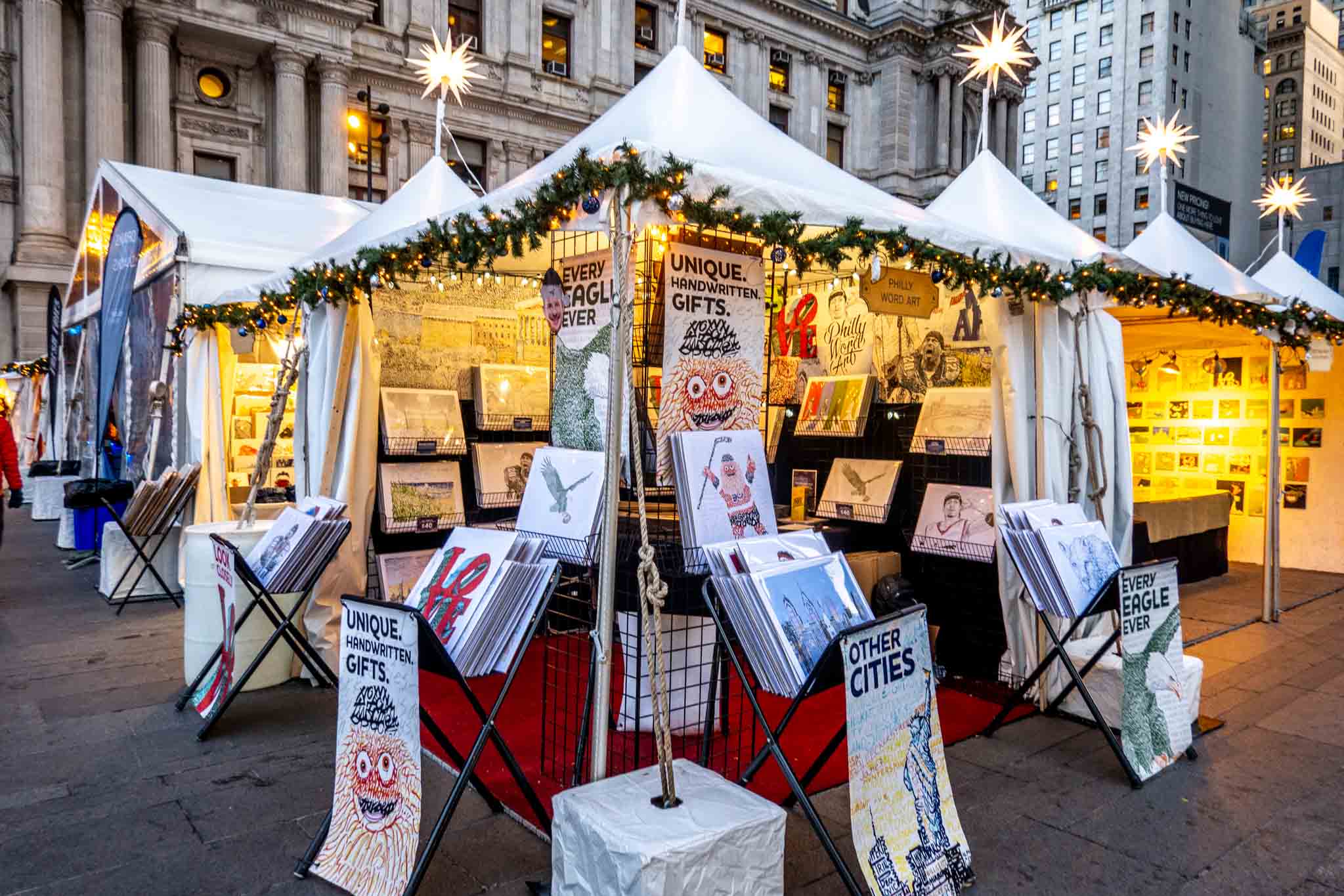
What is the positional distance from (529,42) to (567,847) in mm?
27452

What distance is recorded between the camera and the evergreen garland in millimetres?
3213

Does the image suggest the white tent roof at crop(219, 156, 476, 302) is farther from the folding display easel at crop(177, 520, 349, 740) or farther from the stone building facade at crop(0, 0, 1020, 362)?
the stone building facade at crop(0, 0, 1020, 362)

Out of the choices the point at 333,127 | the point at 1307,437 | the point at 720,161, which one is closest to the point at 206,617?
the point at 720,161

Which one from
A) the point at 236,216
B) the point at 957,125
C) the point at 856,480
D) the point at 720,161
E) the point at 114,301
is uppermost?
the point at 957,125

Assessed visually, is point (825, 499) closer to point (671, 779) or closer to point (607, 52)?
point (671, 779)

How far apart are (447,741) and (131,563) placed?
6.13m

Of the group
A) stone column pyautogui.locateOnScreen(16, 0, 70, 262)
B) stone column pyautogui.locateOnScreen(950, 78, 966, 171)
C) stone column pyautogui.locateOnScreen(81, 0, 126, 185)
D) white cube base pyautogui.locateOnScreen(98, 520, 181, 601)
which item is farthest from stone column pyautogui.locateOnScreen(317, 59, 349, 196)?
stone column pyautogui.locateOnScreen(950, 78, 966, 171)

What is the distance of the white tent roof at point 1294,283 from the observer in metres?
8.18

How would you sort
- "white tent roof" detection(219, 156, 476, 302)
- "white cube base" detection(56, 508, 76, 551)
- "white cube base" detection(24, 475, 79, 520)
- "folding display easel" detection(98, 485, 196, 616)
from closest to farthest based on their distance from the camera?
"white tent roof" detection(219, 156, 476, 302), "folding display easel" detection(98, 485, 196, 616), "white cube base" detection(56, 508, 76, 551), "white cube base" detection(24, 475, 79, 520)

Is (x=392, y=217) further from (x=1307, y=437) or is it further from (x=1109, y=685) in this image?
(x=1307, y=437)

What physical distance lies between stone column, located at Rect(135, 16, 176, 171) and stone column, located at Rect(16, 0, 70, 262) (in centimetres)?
170

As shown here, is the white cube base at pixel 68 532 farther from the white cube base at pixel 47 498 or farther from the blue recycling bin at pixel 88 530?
the white cube base at pixel 47 498

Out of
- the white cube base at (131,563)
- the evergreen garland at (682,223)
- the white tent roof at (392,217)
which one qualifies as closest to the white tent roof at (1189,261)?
the evergreen garland at (682,223)

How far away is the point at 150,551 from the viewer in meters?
8.10
